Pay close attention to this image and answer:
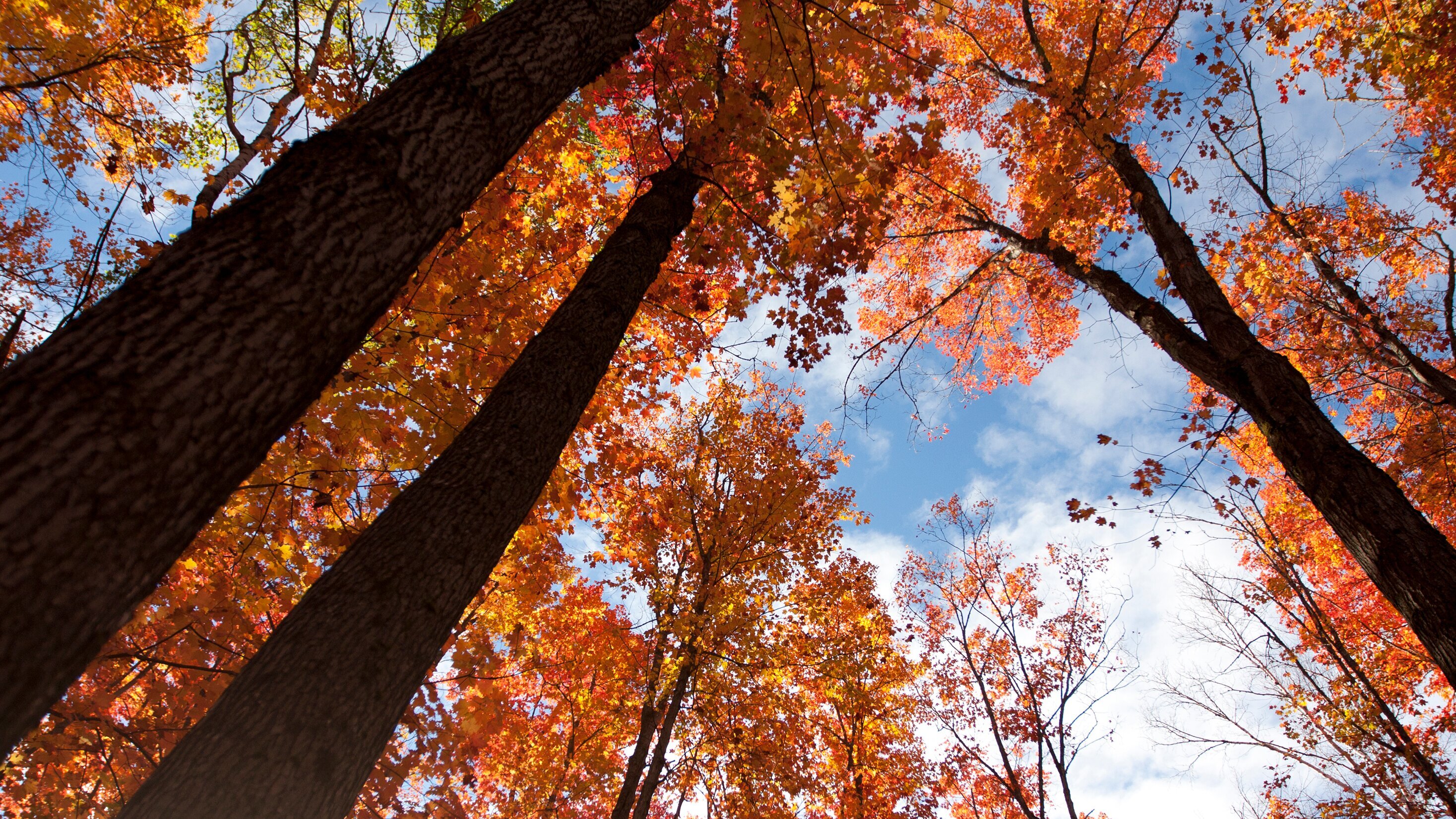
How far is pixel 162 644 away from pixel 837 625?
502 inches

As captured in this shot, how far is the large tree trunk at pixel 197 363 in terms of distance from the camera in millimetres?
1195

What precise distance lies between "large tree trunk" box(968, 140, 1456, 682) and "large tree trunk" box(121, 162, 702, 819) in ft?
19.1

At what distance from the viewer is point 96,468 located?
4.16ft

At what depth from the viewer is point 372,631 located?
2.04 metres

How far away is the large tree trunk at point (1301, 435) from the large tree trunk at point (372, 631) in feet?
19.1

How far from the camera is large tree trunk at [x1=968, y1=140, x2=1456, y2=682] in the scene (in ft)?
12.9

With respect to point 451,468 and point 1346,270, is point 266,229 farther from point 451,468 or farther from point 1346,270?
point 1346,270

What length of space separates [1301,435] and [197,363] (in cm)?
714

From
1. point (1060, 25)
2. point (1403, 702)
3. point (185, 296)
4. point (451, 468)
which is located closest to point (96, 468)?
point (185, 296)

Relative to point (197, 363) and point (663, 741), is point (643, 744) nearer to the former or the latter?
point (663, 741)

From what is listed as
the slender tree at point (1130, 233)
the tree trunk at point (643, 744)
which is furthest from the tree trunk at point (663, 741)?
the slender tree at point (1130, 233)

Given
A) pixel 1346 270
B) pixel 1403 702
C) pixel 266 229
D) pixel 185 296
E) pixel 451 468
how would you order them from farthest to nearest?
pixel 1403 702 → pixel 1346 270 → pixel 451 468 → pixel 266 229 → pixel 185 296

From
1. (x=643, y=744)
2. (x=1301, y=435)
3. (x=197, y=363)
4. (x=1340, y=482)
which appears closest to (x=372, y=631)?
(x=197, y=363)

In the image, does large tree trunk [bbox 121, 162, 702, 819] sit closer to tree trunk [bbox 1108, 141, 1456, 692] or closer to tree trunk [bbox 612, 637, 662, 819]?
tree trunk [bbox 1108, 141, 1456, 692]
